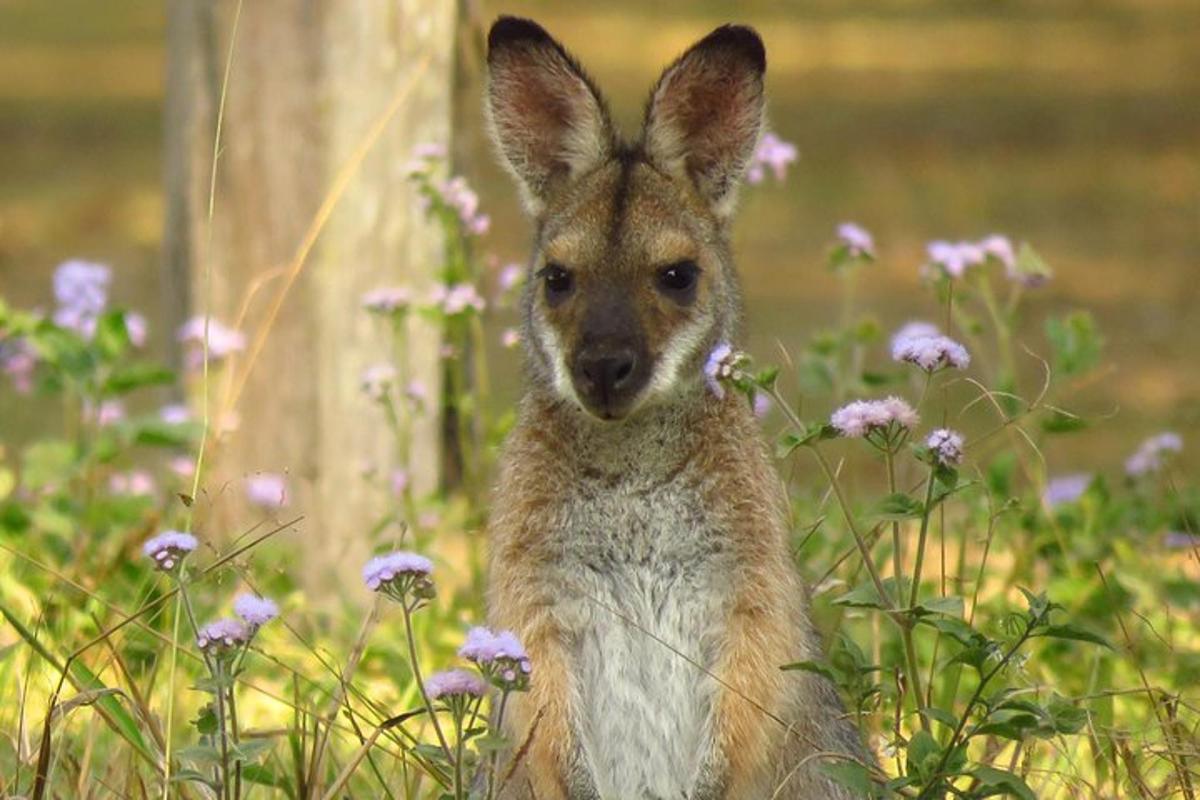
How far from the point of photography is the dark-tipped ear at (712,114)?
4680 millimetres

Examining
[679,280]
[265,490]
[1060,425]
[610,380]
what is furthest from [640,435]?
[265,490]

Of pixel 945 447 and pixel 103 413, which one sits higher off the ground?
pixel 103 413

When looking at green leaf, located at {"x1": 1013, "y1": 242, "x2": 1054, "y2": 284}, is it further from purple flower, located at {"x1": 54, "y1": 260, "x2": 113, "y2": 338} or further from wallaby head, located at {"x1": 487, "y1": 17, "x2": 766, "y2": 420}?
purple flower, located at {"x1": 54, "y1": 260, "x2": 113, "y2": 338}

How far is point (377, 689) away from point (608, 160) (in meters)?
1.74

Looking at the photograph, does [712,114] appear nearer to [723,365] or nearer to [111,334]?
[723,365]

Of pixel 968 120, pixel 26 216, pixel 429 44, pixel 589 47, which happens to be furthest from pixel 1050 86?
pixel 429 44

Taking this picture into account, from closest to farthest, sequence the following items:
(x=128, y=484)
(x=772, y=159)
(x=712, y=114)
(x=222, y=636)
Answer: (x=222, y=636) < (x=712, y=114) < (x=772, y=159) < (x=128, y=484)

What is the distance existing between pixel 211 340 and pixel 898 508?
2.85 m

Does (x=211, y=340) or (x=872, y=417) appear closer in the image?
(x=872, y=417)

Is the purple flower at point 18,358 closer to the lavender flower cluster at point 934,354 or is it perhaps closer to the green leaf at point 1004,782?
the lavender flower cluster at point 934,354

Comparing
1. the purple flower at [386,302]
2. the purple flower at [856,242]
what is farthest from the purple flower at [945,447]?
the purple flower at [386,302]

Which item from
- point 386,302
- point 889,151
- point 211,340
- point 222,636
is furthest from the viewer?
point 889,151

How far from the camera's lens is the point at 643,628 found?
4.35 m

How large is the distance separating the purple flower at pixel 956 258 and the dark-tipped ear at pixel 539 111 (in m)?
1.06
